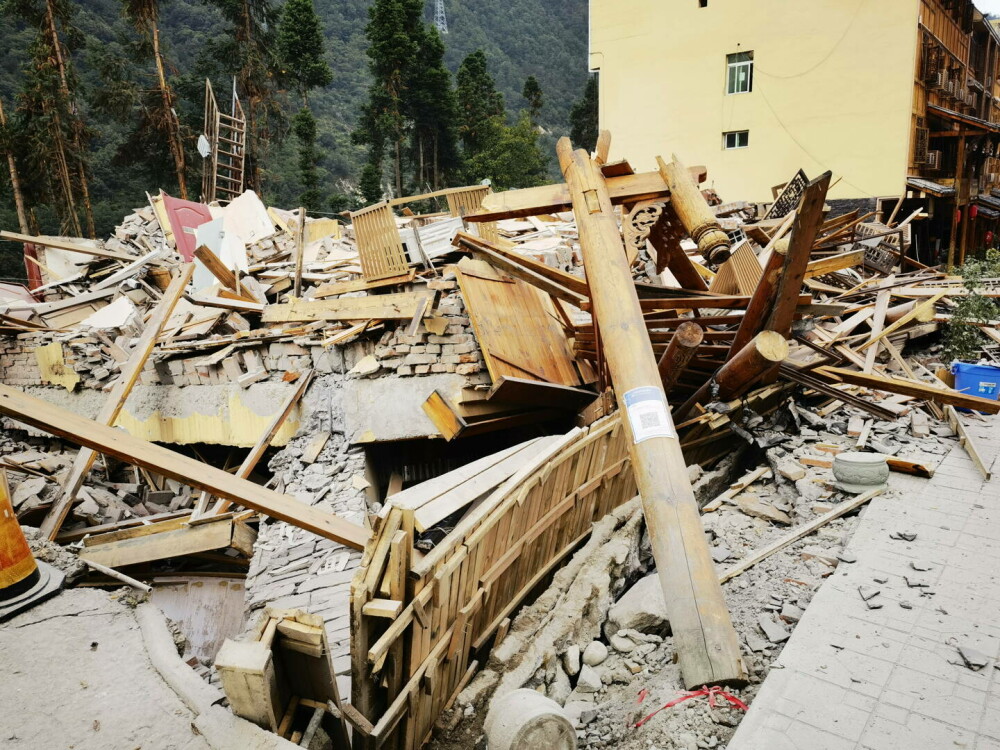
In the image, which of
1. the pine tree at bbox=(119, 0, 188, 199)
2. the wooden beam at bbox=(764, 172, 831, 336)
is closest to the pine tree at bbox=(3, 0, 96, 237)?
the pine tree at bbox=(119, 0, 188, 199)

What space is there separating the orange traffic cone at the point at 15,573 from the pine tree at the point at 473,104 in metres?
29.2

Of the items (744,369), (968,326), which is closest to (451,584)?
(744,369)

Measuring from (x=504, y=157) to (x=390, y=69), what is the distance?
645cm

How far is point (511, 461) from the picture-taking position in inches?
201

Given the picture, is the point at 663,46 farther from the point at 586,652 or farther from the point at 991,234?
the point at 586,652

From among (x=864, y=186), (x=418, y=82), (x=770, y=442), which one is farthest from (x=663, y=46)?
(x=770, y=442)

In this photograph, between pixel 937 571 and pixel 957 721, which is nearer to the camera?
pixel 957 721

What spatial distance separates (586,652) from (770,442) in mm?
3342

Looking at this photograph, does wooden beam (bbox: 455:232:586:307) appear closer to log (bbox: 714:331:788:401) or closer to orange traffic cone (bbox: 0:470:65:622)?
log (bbox: 714:331:788:401)

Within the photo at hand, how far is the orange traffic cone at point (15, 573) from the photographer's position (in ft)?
11.3

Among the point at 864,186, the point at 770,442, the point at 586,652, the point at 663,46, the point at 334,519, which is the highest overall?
the point at 663,46

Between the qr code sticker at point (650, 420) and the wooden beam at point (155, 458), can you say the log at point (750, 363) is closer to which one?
the qr code sticker at point (650, 420)

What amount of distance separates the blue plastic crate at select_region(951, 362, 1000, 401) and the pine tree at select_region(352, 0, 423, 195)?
23254mm

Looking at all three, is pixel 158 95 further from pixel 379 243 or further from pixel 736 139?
pixel 736 139
